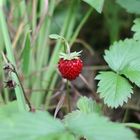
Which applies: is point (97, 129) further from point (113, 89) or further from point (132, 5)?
point (132, 5)

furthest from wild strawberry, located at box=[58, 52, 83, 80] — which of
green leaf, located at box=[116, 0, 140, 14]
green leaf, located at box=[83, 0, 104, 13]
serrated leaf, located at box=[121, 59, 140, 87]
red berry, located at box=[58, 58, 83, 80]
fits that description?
green leaf, located at box=[116, 0, 140, 14]

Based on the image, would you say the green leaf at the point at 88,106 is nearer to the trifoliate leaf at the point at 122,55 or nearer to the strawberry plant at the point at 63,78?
the strawberry plant at the point at 63,78

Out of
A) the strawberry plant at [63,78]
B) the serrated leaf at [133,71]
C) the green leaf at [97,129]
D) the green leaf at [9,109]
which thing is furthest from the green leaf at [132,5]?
the green leaf at [97,129]

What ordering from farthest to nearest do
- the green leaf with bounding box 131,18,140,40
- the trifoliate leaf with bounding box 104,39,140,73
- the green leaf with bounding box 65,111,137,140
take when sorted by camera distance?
the green leaf with bounding box 131,18,140,40, the trifoliate leaf with bounding box 104,39,140,73, the green leaf with bounding box 65,111,137,140

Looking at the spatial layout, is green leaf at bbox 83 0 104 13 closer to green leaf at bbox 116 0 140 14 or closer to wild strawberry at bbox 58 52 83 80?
green leaf at bbox 116 0 140 14

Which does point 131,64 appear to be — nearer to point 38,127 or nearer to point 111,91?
point 111,91

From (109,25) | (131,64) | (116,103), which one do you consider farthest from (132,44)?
(109,25)

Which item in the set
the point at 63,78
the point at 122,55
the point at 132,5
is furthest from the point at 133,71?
the point at 132,5
